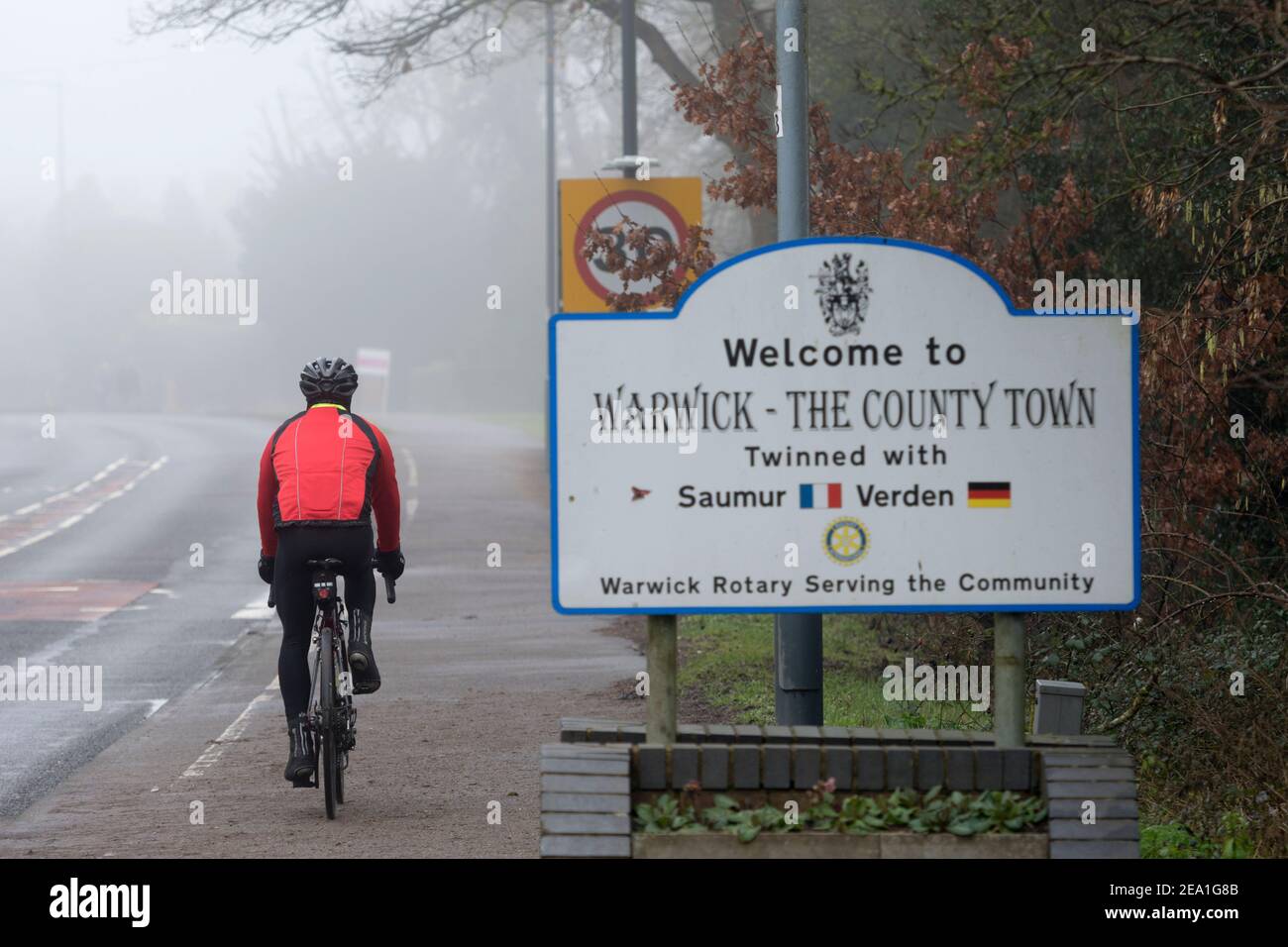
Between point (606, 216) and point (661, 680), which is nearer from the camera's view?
point (661, 680)

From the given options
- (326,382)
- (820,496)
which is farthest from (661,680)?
(326,382)

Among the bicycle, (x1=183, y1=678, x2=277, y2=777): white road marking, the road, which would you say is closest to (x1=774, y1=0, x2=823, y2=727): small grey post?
the road

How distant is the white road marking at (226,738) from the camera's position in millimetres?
10055

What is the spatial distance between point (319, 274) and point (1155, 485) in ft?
224

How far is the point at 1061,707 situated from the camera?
741cm

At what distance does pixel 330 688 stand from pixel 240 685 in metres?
5.06

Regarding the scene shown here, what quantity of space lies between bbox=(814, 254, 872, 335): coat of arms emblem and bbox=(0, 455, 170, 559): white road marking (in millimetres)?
17776

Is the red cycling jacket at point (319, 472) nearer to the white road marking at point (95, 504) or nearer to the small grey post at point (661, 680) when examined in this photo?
the small grey post at point (661, 680)

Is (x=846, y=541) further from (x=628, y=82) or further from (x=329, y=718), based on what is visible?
(x=628, y=82)

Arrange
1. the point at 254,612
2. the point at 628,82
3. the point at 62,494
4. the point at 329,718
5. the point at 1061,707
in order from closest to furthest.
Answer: the point at 1061,707
the point at 329,718
the point at 254,612
the point at 628,82
the point at 62,494

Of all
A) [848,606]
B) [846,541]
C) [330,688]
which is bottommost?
[330,688]

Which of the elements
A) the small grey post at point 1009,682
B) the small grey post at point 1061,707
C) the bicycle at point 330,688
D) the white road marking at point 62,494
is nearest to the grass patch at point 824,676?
the small grey post at point 1061,707

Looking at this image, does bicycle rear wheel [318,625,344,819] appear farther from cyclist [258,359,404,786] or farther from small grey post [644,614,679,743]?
small grey post [644,614,679,743]
